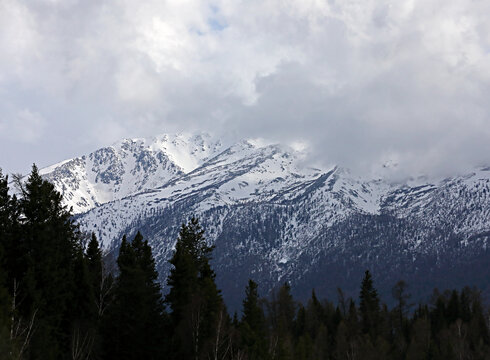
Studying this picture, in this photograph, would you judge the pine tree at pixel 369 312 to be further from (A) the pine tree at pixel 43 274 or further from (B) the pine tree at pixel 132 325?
(A) the pine tree at pixel 43 274

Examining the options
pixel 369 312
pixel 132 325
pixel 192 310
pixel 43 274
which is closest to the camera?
pixel 43 274

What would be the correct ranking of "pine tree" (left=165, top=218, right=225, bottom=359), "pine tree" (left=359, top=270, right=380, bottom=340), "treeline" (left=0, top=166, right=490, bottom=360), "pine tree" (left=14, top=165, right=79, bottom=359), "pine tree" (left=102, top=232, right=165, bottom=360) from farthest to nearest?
"pine tree" (left=359, top=270, right=380, bottom=340), "pine tree" (left=102, top=232, right=165, bottom=360), "pine tree" (left=165, top=218, right=225, bottom=359), "treeline" (left=0, top=166, right=490, bottom=360), "pine tree" (left=14, top=165, right=79, bottom=359)

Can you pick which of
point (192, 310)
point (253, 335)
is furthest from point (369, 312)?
point (192, 310)

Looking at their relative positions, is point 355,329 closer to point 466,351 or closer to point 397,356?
point 397,356

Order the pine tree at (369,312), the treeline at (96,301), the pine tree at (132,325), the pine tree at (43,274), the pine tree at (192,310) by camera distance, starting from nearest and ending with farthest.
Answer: the pine tree at (43,274), the treeline at (96,301), the pine tree at (192,310), the pine tree at (132,325), the pine tree at (369,312)

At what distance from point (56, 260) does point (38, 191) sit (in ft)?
20.0

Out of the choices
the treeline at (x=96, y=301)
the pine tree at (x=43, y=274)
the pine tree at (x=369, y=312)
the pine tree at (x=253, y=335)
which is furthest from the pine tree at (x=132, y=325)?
the pine tree at (x=369, y=312)

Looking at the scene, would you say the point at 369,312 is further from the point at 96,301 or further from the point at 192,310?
the point at 96,301

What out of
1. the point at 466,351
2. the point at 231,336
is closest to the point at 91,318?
the point at 231,336

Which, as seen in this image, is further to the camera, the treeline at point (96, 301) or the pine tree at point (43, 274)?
the treeline at point (96, 301)

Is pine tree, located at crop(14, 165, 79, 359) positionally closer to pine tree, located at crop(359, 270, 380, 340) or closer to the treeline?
the treeline

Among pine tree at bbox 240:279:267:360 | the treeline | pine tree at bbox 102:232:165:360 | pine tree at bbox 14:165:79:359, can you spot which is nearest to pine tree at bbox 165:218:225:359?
the treeline

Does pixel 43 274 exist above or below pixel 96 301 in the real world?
below

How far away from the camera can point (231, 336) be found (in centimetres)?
6134
